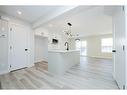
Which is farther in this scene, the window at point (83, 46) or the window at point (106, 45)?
the window at point (83, 46)

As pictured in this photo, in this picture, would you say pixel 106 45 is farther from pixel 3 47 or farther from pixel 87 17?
pixel 3 47

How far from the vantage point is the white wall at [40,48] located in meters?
6.32

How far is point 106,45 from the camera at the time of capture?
27.3 ft

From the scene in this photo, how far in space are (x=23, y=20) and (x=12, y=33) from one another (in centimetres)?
93

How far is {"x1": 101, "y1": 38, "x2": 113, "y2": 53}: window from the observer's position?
809 cm

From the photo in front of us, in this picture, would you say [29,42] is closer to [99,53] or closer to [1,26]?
[1,26]

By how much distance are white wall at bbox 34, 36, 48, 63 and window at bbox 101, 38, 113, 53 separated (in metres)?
5.80

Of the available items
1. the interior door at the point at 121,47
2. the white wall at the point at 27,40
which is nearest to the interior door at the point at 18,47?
the white wall at the point at 27,40

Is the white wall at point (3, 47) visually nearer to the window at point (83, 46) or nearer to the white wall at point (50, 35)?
the white wall at point (50, 35)

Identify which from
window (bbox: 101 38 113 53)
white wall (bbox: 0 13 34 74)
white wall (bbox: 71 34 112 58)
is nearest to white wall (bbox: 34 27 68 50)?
white wall (bbox: 0 13 34 74)

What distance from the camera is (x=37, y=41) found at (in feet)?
21.1

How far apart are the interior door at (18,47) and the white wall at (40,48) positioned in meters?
1.92

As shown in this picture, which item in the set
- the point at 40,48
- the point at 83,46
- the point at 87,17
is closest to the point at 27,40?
the point at 40,48
